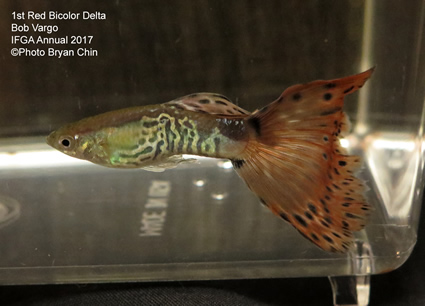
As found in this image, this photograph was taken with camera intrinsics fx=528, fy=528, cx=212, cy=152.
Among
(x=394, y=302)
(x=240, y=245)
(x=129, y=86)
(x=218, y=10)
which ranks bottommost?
(x=394, y=302)

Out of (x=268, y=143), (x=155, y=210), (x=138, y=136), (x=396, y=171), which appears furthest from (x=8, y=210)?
(x=396, y=171)

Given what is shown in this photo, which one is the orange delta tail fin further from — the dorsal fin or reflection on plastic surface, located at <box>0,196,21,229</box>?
reflection on plastic surface, located at <box>0,196,21,229</box>

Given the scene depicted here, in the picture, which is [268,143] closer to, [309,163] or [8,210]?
[309,163]

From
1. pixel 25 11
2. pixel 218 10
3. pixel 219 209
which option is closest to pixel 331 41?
pixel 218 10

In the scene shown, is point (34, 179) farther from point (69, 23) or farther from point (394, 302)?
point (394, 302)

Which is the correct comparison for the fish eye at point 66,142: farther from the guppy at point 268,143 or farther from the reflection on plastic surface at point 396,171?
the reflection on plastic surface at point 396,171
